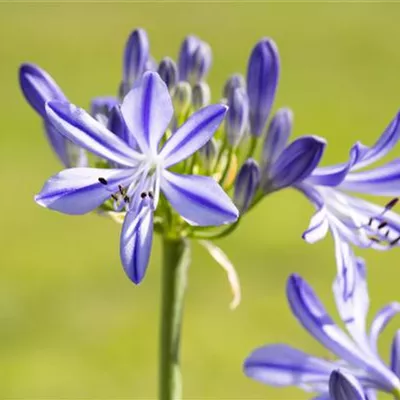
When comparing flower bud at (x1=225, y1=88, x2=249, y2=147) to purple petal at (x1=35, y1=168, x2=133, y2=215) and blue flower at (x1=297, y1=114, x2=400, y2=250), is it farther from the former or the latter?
purple petal at (x1=35, y1=168, x2=133, y2=215)

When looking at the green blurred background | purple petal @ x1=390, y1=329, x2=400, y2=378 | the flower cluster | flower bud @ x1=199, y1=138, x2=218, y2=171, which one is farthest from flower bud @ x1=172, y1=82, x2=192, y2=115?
the green blurred background

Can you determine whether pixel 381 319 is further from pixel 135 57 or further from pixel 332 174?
pixel 135 57

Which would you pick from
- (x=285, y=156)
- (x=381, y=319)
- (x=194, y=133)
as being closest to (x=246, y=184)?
(x=285, y=156)

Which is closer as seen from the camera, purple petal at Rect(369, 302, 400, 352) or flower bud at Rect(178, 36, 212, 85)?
purple petal at Rect(369, 302, 400, 352)

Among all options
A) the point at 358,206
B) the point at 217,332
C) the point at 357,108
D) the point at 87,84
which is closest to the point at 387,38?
the point at 357,108

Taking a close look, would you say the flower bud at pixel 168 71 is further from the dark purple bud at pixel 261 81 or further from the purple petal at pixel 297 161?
the purple petal at pixel 297 161
